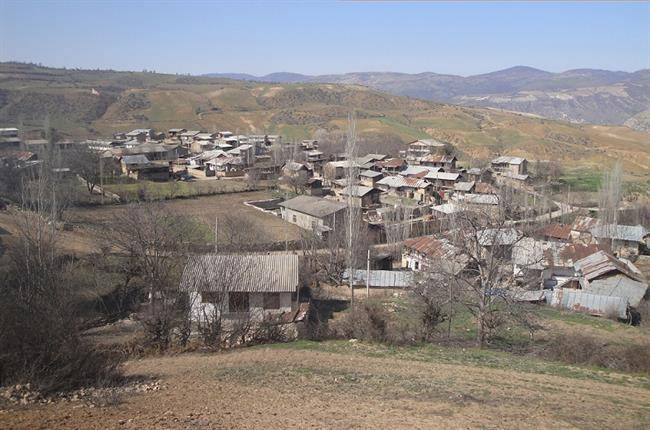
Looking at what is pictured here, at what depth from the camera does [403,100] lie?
125125 mm

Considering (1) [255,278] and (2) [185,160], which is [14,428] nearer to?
(1) [255,278]

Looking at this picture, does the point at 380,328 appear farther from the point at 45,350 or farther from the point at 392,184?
the point at 392,184

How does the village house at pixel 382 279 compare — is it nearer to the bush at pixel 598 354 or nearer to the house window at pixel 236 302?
the house window at pixel 236 302

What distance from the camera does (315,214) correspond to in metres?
34.5

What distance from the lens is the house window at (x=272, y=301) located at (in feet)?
60.5

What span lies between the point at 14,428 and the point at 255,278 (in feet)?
35.8

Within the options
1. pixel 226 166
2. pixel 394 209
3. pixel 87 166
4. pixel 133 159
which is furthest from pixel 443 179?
pixel 87 166

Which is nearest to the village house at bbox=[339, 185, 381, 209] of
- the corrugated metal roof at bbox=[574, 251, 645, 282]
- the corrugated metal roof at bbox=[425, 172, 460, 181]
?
the corrugated metal roof at bbox=[425, 172, 460, 181]

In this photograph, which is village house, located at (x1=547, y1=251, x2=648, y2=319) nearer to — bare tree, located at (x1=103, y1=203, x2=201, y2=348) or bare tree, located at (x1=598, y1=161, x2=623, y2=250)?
bare tree, located at (x1=598, y1=161, x2=623, y2=250)

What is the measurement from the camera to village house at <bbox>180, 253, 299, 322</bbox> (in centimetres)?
1422

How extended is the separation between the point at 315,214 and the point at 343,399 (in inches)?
1006

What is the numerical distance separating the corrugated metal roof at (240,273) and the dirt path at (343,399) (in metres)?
2.31

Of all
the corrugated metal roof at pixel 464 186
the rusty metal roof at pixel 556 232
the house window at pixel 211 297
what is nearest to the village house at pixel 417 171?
the corrugated metal roof at pixel 464 186

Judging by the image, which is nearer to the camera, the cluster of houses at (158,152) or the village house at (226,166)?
the cluster of houses at (158,152)
